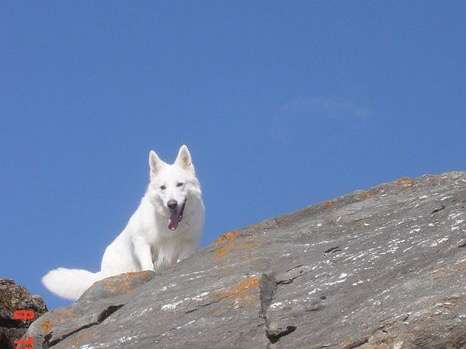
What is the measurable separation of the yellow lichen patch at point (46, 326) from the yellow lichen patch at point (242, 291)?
8.89ft

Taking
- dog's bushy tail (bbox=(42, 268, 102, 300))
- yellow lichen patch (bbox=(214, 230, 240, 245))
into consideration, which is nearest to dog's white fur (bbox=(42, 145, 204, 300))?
dog's bushy tail (bbox=(42, 268, 102, 300))

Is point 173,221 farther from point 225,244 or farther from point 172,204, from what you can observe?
point 225,244

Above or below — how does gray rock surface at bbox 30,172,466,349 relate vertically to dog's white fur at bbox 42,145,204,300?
below

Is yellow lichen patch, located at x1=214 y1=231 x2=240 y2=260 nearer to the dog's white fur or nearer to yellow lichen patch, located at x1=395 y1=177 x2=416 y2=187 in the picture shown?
yellow lichen patch, located at x1=395 y1=177 x2=416 y2=187

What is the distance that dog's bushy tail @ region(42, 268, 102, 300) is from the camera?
17812mm

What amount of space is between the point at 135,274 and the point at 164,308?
2583mm

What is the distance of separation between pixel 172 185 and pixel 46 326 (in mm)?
5172

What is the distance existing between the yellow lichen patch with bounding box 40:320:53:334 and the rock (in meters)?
1.62

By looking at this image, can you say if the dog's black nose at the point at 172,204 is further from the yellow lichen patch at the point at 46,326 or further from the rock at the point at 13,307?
the yellow lichen patch at the point at 46,326

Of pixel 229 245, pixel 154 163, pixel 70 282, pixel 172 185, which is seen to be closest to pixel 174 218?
pixel 172 185

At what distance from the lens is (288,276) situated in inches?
430

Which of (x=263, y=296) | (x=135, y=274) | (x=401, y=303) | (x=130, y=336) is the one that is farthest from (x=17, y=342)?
(x=401, y=303)

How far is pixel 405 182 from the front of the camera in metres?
14.2

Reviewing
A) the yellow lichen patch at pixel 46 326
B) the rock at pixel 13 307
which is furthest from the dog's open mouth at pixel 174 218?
the yellow lichen patch at pixel 46 326
